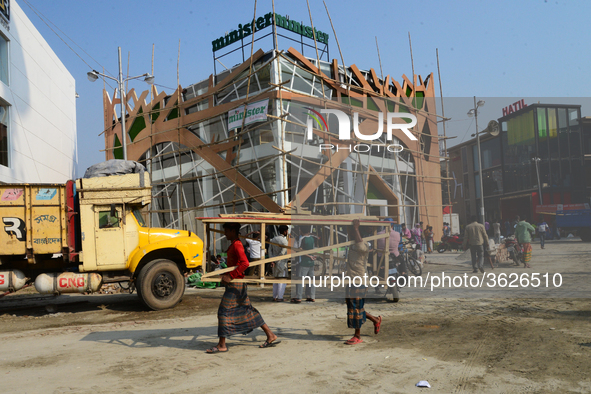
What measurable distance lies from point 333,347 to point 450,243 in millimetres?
4268

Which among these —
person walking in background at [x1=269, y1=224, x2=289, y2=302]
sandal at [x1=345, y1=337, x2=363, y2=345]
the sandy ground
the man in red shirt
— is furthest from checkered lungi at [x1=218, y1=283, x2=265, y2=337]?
person walking in background at [x1=269, y1=224, x2=289, y2=302]

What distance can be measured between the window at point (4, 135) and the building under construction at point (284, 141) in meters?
6.16

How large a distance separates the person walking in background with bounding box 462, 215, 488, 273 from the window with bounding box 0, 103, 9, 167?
16.8m

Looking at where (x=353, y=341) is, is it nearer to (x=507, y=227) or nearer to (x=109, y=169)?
(x=507, y=227)

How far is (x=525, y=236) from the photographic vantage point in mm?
7996

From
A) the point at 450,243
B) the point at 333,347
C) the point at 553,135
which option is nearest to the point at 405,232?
the point at 450,243

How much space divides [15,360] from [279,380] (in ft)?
12.1

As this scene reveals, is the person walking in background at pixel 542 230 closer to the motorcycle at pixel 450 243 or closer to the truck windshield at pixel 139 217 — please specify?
the motorcycle at pixel 450 243

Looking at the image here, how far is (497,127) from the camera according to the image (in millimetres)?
8461

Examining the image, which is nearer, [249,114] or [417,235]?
[417,235]

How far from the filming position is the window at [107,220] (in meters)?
9.31

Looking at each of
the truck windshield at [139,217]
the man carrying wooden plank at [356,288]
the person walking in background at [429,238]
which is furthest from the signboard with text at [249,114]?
the man carrying wooden plank at [356,288]

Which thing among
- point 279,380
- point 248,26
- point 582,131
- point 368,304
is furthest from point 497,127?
point 248,26

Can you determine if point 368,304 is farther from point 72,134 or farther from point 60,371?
point 72,134
